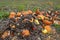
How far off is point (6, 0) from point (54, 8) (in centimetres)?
119

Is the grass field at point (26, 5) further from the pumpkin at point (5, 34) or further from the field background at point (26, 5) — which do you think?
the pumpkin at point (5, 34)

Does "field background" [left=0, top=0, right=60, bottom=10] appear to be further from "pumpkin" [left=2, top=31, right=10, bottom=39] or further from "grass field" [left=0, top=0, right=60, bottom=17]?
"pumpkin" [left=2, top=31, right=10, bottom=39]

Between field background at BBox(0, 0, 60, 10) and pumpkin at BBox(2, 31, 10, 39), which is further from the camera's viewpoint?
field background at BBox(0, 0, 60, 10)

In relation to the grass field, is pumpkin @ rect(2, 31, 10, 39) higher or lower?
higher

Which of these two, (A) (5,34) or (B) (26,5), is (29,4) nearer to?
(B) (26,5)

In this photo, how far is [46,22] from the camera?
3854 millimetres

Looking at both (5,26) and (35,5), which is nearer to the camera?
(5,26)

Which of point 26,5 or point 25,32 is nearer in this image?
point 25,32

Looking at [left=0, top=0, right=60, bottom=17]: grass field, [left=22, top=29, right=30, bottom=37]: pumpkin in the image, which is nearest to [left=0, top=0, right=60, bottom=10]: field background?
[left=0, top=0, right=60, bottom=17]: grass field

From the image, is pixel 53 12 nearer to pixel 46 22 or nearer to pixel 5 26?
pixel 46 22

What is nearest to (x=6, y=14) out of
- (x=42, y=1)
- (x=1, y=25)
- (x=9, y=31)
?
(x=1, y=25)

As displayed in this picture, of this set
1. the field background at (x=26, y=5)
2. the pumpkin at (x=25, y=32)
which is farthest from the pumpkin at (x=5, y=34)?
the field background at (x=26, y=5)

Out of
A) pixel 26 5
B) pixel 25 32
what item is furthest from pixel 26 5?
pixel 25 32

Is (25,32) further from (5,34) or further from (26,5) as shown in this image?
(26,5)
